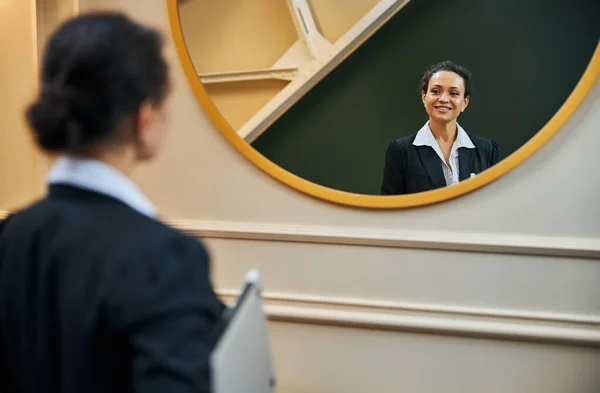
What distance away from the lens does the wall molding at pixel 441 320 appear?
134 centimetres

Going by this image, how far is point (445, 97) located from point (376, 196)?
286 millimetres

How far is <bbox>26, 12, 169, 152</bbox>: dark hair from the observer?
652 millimetres

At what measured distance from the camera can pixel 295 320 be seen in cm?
152

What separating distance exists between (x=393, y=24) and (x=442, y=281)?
0.62 meters

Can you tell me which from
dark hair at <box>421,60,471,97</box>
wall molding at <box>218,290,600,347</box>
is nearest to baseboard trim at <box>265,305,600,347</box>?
wall molding at <box>218,290,600,347</box>

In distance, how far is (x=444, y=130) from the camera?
1.37 meters

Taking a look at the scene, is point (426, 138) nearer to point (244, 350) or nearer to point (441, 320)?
point (441, 320)

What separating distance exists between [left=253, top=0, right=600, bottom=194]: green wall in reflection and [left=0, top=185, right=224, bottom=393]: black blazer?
0.79m

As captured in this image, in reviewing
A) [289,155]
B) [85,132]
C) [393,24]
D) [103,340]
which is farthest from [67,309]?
[393,24]

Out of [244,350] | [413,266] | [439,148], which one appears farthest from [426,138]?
[244,350]

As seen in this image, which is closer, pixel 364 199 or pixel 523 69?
pixel 523 69

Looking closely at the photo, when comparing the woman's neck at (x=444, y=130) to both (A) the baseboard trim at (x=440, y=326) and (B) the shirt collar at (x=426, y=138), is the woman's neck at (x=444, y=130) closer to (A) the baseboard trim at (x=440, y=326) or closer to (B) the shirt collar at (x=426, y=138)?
(B) the shirt collar at (x=426, y=138)

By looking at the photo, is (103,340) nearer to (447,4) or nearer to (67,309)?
(67,309)

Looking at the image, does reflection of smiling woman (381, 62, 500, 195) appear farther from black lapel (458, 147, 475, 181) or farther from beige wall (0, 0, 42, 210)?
beige wall (0, 0, 42, 210)
